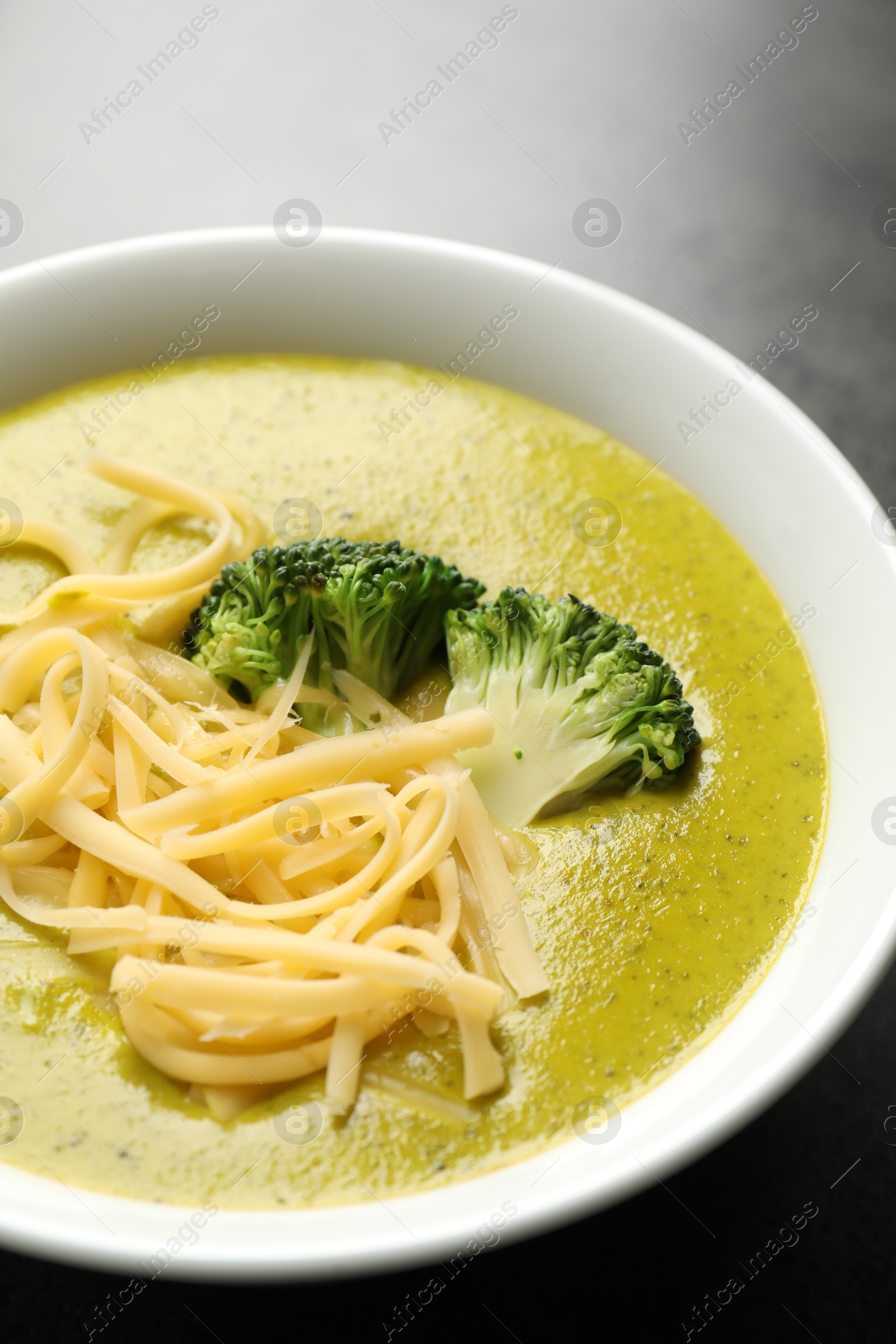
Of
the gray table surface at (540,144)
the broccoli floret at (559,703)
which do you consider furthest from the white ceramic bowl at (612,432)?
the gray table surface at (540,144)

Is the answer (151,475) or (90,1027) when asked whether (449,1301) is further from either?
(151,475)

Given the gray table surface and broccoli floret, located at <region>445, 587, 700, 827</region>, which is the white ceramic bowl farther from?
the gray table surface

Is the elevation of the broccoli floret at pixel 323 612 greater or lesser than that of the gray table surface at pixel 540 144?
lesser

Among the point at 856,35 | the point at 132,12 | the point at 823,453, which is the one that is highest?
the point at 856,35

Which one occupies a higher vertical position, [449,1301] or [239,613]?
[239,613]

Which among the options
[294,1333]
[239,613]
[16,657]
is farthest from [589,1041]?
[16,657]

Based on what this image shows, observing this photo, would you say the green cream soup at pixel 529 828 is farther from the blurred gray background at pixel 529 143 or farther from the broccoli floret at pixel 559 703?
the blurred gray background at pixel 529 143
